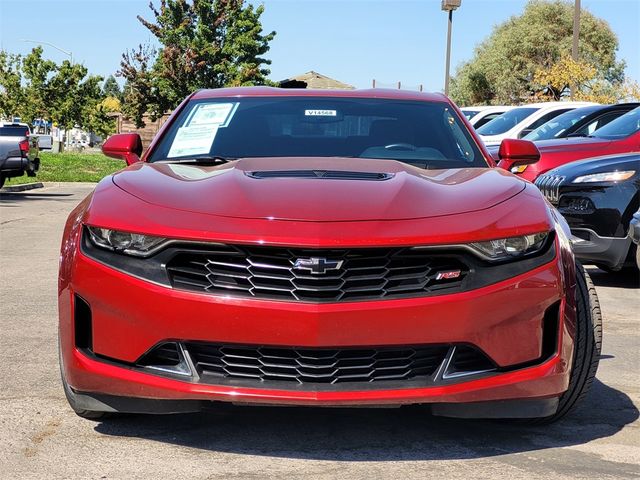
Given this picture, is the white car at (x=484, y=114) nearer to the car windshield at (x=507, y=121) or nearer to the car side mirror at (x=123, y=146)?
the car windshield at (x=507, y=121)

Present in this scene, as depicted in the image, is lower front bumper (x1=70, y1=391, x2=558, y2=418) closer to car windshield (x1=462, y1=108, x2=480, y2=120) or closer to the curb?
car windshield (x1=462, y1=108, x2=480, y2=120)

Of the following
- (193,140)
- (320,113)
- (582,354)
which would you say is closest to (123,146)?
(193,140)

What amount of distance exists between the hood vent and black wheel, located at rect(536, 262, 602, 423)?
870mm

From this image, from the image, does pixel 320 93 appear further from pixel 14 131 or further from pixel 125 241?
pixel 14 131

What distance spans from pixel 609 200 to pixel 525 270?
5285 millimetres

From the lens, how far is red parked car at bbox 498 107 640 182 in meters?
11.0

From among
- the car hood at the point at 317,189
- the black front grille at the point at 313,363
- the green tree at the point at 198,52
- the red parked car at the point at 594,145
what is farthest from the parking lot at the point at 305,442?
the green tree at the point at 198,52

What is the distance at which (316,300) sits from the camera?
342 cm

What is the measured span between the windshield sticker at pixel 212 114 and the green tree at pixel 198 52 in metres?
48.2

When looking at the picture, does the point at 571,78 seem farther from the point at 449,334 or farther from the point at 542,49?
the point at 449,334

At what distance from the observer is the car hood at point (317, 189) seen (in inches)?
142

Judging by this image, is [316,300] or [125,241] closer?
[316,300]

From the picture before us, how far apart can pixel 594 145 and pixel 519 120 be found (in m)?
6.43

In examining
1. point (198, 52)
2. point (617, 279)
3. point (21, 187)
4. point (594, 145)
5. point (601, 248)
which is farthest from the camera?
point (198, 52)
